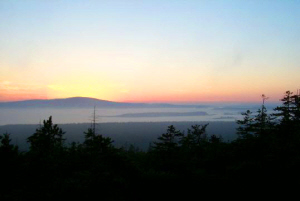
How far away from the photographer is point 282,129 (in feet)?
56.9

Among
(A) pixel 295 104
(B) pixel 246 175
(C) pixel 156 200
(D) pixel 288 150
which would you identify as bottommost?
(C) pixel 156 200

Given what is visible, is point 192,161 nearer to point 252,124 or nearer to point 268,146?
point 268,146

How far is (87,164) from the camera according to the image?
12164mm

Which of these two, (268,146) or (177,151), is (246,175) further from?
(177,151)

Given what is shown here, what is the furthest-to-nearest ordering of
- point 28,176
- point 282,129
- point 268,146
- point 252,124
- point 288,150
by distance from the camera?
point 252,124, point 282,129, point 268,146, point 288,150, point 28,176

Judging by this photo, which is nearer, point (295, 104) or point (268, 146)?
point (268, 146)

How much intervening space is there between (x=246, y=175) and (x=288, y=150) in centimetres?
272

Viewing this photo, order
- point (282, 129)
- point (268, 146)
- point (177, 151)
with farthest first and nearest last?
point (282, 129) < point (177, 151) < point (268, 146)

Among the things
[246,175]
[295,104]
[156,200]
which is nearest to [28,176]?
[156,200]

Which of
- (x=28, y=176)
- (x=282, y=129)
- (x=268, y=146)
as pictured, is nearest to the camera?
(x=28, y=176)

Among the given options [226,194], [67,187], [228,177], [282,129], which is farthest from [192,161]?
[282,129]

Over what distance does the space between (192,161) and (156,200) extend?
4549mm

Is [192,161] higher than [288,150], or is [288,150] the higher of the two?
[288,150]

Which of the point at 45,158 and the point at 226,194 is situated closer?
the point at 226,194
